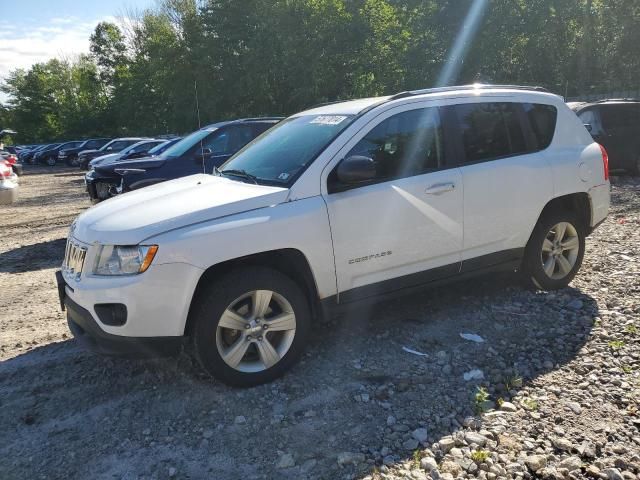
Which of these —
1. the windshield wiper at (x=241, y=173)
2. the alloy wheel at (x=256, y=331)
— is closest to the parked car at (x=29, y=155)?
the windshield wiper at (x=241, y=173)

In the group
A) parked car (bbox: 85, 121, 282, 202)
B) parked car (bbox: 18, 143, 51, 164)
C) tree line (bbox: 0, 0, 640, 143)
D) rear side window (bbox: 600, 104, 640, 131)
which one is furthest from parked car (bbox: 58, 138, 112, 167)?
rear side window (bbox: 600, 104, 640, 131)

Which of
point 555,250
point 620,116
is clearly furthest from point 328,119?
point 620,116

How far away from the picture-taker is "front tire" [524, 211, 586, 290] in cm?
489

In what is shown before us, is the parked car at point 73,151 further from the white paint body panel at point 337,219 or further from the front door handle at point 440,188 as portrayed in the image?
the front door handle at point 440,188

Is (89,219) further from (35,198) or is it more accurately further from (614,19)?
(614,19)

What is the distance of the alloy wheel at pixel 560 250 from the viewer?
16.4ft

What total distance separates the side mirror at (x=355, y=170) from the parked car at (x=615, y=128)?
9.80 meters

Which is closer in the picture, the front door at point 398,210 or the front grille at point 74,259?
the front grille at point 74,259

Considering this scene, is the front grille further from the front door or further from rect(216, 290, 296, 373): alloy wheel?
the front door

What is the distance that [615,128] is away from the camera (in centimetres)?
1175

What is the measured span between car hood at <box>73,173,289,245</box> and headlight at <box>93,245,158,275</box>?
0.16ft

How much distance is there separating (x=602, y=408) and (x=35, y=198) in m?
17.6

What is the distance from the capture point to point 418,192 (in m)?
4.10

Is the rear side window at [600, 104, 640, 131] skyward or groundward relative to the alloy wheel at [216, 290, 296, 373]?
skyward
